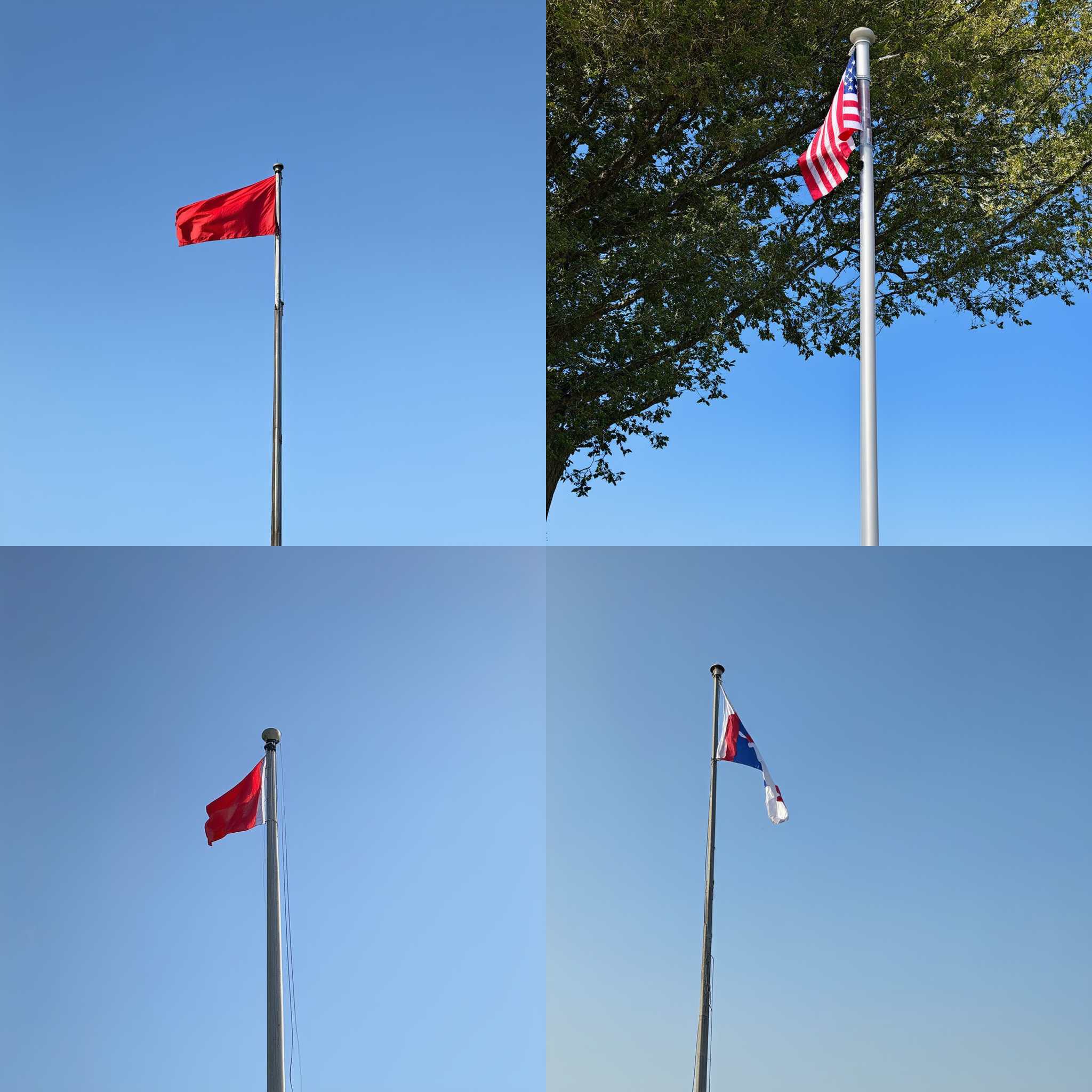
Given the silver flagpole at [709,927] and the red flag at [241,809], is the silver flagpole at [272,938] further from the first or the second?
the silver flagpole at [709,927]

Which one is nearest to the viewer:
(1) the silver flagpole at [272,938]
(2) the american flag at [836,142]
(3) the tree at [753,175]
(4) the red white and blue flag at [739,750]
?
(1) the silver flagpole at [272,938]

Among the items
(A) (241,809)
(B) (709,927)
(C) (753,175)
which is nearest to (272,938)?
(A) (241,809)

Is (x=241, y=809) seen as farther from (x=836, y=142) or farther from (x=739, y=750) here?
(x=836, y=142)

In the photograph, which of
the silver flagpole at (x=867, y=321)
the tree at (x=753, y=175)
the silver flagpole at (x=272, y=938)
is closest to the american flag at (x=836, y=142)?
the silver flagpole at (x=867, y=321)

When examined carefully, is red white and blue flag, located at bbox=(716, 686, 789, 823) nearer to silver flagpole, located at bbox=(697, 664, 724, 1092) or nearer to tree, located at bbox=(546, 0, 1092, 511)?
silver flagpole, located at bbox=(697, 664, 724, 1092)

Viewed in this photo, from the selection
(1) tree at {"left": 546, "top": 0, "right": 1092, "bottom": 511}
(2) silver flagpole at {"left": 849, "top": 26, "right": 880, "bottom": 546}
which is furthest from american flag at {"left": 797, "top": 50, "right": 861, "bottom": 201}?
(1) tree at {"left": 546, "top": 0, "right": 1092, "bottom": 511}

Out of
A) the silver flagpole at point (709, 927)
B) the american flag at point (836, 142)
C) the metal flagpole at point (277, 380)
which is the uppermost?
the american flag at point (836, 142)
